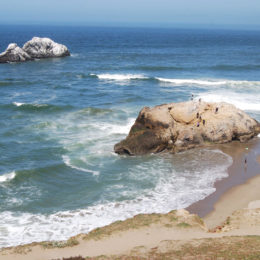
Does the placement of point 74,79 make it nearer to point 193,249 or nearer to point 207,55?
point 207,55

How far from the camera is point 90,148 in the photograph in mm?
34438

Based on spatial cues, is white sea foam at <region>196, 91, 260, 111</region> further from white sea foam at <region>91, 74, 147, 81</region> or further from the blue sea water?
white sea foam at <region>91, 74, 147, 81</region>

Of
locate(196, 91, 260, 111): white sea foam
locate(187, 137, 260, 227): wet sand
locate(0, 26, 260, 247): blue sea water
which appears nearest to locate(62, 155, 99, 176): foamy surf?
locate(0, 26, 260, 247): blue sea water

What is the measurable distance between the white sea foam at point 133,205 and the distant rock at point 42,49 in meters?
71.0

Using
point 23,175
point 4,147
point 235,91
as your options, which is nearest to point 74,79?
point 235,91

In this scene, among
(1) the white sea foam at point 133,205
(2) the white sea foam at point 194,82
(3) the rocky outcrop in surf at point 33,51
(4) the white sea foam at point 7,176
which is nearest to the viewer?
(1) the white sea foam at point 133,205

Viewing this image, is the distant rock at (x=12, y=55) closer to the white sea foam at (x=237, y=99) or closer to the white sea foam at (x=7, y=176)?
the white sea foam at (x=237, y=99)

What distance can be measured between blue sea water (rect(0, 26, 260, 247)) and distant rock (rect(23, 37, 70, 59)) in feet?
80.6

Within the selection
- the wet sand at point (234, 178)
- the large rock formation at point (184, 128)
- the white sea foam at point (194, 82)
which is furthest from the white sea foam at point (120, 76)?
the wet sand at point (234, 178)

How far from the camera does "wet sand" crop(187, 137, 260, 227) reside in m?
23.7

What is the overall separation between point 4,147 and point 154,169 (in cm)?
1411

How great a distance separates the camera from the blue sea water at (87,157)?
77.8ft

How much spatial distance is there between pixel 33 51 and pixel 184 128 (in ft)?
226

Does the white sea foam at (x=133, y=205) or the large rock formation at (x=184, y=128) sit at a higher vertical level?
the large rock formation at (x=184, y=128)
